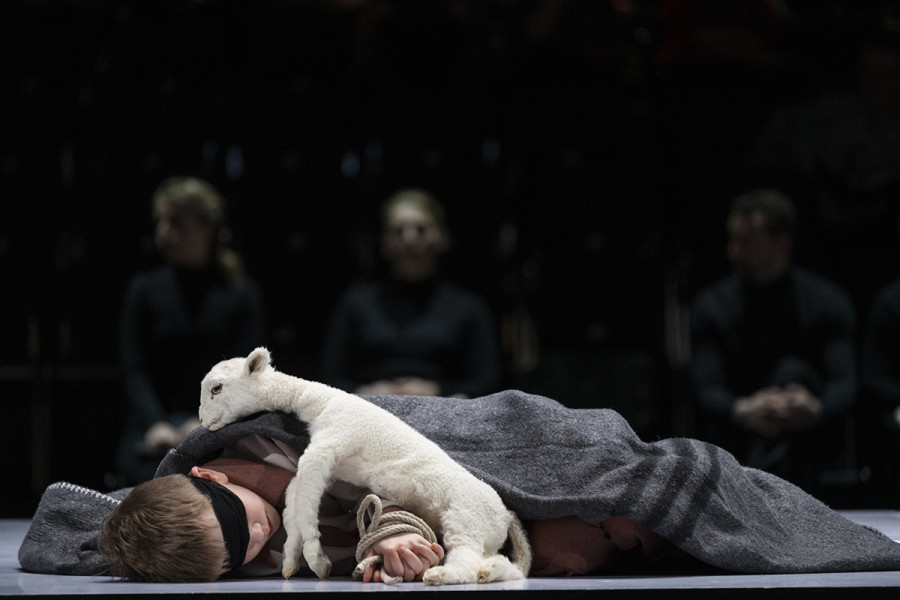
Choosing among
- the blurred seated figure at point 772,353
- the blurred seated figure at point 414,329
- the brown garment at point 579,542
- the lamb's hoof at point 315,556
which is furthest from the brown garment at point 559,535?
the blurred seated figure at point 772,353

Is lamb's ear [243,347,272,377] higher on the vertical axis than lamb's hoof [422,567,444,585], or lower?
higher

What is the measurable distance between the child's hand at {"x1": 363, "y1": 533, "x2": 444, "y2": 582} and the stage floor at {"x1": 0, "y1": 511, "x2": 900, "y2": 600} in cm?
2

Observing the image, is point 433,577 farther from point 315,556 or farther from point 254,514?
point 254,514

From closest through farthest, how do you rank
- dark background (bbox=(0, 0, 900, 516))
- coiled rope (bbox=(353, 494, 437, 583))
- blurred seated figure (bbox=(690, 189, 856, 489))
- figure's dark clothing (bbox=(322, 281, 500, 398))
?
coiled rope (bbox=(353, 494, 437, 583)), blurred seated figure (bbox=(690, 189, 856, 489)), figure's dark clothing (bbox=(322, 281, 500, 398)), dark background (bbox=(0, 0, 900, 516))

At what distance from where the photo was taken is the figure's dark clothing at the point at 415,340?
2916 millimetres

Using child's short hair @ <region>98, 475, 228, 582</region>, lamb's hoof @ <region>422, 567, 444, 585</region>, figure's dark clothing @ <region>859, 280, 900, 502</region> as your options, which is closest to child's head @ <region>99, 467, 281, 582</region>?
child's short hair @ <region>98, 475, 228, 582</region>

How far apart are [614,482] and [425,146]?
2.34 meters

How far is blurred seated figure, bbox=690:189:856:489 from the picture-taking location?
2811mm

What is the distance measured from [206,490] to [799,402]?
196 centimetres

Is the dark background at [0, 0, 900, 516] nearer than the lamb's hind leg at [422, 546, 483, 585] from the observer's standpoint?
No

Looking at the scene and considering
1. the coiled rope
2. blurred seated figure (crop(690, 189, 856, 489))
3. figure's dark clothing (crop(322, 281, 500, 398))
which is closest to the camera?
the coiled rope

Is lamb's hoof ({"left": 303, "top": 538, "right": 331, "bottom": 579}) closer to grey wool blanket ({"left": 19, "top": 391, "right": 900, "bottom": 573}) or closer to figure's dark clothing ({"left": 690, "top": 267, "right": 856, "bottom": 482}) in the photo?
grey wool blanket ({"left": 19, "top": 391, "right": 900, "bottom": 573})

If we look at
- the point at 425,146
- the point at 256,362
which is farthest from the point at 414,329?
the point at 256,362

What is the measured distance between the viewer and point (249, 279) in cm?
314
